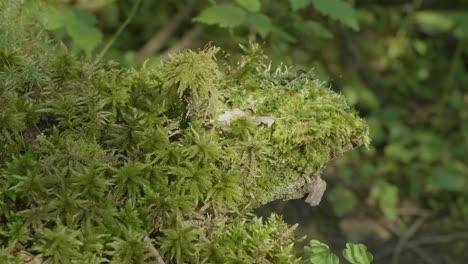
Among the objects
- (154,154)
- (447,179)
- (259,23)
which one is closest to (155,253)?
(154,154)

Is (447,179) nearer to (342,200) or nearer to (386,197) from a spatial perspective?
(386,197)

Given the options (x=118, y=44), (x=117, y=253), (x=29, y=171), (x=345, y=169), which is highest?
(x=29, y=171)

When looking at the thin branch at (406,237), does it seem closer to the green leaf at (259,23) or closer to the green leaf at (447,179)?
the green leaf at (447,179)

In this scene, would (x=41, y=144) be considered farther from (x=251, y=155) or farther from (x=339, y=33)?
(x=339, y=33)

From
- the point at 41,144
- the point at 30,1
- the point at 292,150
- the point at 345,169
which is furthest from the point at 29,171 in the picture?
the point at 345,169

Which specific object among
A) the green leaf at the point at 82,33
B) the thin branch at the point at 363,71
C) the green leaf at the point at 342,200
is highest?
the green leaf at the point at 82,33

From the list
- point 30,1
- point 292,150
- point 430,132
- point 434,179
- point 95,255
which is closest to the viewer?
point 95,255

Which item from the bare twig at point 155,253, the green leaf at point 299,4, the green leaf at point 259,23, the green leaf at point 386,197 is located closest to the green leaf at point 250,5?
the green leaf at point 259,23
